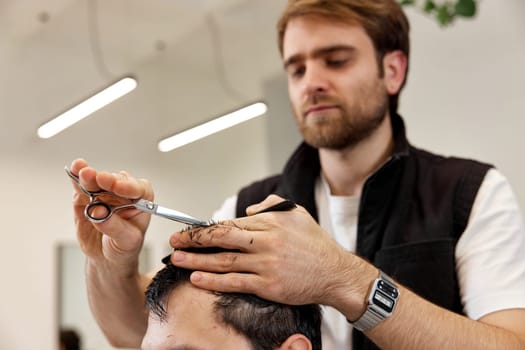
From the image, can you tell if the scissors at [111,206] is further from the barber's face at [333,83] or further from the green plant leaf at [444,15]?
the green plant leaf at [444,15]

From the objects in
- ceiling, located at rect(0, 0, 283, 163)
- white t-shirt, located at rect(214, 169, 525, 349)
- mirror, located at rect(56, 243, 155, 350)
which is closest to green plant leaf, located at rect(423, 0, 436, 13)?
white t-shirt, located at rect(214, 169, 525, 349)

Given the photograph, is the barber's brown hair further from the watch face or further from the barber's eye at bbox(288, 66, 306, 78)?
the watch face

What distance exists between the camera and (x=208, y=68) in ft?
25.7

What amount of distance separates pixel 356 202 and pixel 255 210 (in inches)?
26.3

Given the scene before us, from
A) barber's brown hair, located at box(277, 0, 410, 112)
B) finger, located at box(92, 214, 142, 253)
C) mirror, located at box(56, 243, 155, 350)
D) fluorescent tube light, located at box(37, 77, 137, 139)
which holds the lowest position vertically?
mirror, located at box(56, 243, 155, 350)

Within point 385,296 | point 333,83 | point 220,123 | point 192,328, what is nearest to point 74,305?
point 220,123

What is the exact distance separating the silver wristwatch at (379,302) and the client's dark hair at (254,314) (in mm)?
121

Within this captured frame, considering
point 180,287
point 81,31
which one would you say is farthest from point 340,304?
point 81,31

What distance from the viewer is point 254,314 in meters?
A: 1.27

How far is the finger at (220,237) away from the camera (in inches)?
44.9

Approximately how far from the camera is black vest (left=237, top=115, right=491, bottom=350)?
1.70 metres

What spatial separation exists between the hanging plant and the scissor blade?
2280 mm

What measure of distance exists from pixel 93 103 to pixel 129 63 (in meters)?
2.43

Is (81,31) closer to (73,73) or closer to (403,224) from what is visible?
(73,73)
